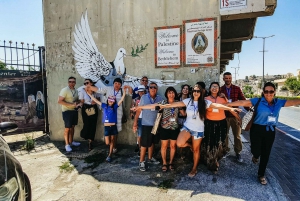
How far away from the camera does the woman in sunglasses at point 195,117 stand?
366cm

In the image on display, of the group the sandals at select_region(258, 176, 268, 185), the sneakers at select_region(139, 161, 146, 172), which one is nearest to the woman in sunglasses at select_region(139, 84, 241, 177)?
the sneakers at select_region(139, 161, 146, 172)

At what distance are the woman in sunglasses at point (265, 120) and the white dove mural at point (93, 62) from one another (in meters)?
3.12

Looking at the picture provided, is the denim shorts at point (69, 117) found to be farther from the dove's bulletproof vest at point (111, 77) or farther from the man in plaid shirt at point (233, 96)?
the man in plaid shirt at point (233, 96)

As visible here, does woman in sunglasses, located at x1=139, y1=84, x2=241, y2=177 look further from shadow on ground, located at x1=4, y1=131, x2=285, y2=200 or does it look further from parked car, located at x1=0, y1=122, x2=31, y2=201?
parked car, located at x1=0, y1=122, x2=31, y2=201

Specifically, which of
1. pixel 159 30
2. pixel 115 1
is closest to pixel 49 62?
pixel 115 1

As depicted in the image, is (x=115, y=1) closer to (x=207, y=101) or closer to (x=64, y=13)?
(x=64, y=13)

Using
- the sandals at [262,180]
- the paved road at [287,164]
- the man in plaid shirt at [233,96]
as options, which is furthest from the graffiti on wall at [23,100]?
the paved road at [287,164]

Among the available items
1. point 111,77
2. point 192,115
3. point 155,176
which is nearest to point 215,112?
point 192,115

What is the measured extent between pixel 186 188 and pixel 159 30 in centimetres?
371

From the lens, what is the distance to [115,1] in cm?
545

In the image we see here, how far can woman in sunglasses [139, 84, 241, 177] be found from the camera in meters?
3.66

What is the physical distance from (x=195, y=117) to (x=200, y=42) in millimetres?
2107

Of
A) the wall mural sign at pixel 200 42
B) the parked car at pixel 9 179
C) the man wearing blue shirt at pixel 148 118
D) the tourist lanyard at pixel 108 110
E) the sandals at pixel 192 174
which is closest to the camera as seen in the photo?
the parked car at pixel 9 179

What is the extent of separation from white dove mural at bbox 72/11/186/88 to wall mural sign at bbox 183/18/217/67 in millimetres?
1636
